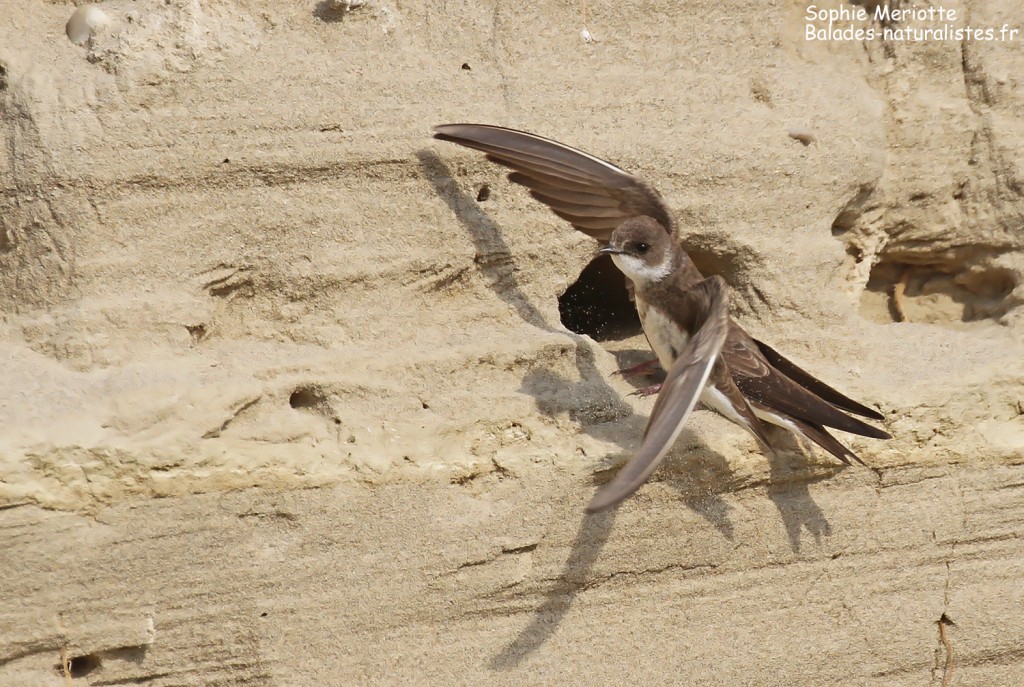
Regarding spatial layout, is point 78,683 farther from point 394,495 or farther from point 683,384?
point 683,384

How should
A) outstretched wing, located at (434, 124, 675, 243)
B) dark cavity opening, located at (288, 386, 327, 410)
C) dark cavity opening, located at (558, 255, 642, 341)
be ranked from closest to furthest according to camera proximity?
1. dark cavity opening, located at (288, 386, 327, 410)
2. outstretched wing, located at (434, 124, 675, 243)
3. dark cavity opening, located at (558, 255, 642, 341)

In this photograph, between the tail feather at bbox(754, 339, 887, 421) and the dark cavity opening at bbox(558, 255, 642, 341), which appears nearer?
the tail feather at bbox(754, 339, 887, 421)

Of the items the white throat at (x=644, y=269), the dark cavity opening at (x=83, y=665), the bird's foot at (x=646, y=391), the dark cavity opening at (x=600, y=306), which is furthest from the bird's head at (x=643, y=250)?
the dark cavity opening at (x=83, y=665)

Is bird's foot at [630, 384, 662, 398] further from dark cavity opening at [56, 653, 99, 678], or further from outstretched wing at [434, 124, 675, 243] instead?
dark cavity opening at [56, 653, 99, 678]

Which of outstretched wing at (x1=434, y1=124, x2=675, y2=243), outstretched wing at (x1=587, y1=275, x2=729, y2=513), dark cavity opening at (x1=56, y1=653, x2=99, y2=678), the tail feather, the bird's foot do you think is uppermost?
outstretched wing at (x1=434, y1=124, x2=675, y2=243)

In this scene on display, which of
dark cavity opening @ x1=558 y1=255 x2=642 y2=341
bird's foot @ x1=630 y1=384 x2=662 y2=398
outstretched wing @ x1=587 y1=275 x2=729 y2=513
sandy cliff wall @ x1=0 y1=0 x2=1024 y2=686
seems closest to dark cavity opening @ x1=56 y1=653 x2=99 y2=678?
sandy cliff wall @ x1=0 y1=0 x2=1024 y2=686

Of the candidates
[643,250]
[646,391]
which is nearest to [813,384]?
[646,391]

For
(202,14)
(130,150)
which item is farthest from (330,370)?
(202,14)
